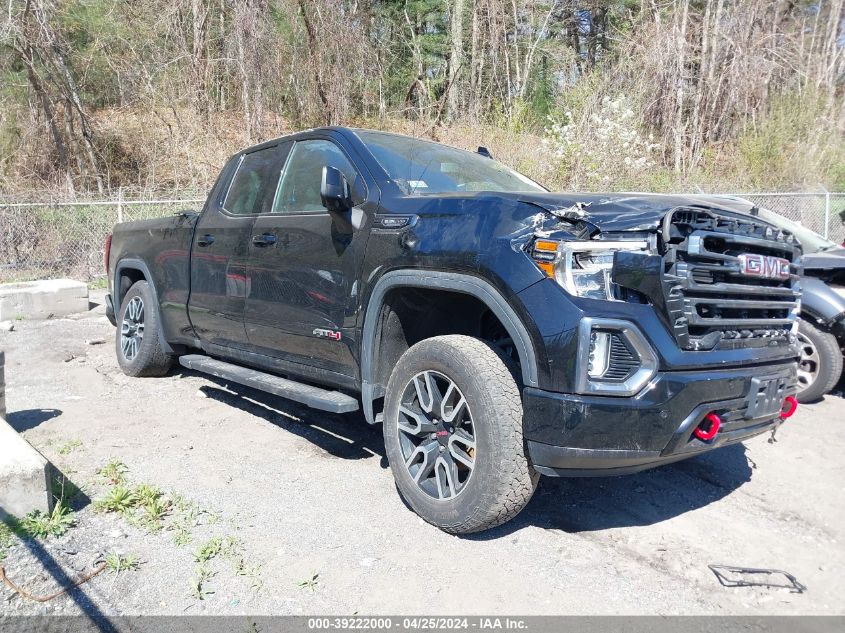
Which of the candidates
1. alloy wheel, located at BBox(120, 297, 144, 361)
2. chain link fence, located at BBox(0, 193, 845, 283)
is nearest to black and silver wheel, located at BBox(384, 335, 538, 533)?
alloy wheel, located at BBox(120, 297, 144, 361)

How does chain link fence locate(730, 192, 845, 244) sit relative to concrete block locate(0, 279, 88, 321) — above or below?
above

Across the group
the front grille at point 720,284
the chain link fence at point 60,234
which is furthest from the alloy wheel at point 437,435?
the chain link fence at point 60,234

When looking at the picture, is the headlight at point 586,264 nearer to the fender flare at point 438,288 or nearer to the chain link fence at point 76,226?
the fender flare at point 438,288

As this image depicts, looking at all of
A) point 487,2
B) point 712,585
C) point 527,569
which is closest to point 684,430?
point 712,585

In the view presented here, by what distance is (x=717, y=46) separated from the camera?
56.9 feet

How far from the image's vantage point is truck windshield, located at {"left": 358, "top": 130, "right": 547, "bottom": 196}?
148 inches

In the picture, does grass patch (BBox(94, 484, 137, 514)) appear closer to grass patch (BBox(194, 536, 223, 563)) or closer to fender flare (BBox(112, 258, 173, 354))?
grass patch (BBox(194, 536, 223, 563))

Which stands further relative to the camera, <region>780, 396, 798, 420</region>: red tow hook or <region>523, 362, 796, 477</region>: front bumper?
<region>780, 396, 798, 420</region>: red tow hook

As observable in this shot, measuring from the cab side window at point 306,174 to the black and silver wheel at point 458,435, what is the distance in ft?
4.34

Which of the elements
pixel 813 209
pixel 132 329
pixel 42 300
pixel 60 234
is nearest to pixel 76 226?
pixel 60 234

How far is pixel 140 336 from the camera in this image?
19.2 ft

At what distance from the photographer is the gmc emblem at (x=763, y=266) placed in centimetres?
291

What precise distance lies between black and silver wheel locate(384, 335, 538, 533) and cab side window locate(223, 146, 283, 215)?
186 cm

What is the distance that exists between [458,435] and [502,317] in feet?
2.08
